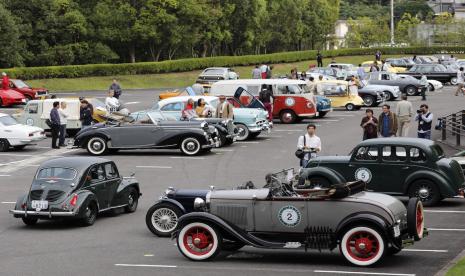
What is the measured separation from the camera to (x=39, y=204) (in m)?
18.5

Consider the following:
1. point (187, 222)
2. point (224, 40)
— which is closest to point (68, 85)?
point (224, 40)

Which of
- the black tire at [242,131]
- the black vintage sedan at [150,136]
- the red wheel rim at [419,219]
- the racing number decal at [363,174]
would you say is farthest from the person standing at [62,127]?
the red wheel rim at [419,219]

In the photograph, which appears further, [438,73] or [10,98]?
[438,73]

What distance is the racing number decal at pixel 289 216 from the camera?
14.8 meters

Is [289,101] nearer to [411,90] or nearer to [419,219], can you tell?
[411,90]

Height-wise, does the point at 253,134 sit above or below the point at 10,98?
below

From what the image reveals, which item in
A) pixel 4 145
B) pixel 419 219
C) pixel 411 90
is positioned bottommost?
pixel 419 219

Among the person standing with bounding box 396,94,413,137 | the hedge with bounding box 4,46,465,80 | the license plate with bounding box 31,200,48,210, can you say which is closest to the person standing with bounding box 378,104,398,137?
the person standing with bounding box 396,94,413,137

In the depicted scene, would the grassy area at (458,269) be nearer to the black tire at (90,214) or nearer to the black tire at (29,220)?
the black tire at (90,214)

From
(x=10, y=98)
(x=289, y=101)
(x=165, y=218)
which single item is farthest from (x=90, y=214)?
(x=10, y=98)

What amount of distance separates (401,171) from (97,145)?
40.6ft

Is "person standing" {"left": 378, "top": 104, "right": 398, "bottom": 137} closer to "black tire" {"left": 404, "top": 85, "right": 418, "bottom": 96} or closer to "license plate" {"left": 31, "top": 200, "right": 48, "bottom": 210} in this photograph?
"license plate" {"left": 31, "top": 200, "right": 48, "bottom": 210}

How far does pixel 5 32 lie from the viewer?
6200cm

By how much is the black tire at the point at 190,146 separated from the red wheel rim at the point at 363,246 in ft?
49.7
